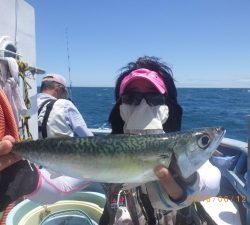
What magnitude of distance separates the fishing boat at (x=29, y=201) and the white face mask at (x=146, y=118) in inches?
46.0

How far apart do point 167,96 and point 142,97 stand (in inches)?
7.8

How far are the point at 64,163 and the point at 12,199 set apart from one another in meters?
0.35

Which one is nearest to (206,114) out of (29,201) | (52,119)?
(52,119)

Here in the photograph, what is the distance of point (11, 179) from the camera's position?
1.82 metres

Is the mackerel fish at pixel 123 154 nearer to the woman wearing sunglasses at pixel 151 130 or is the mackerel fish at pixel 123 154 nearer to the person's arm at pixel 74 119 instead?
the woman wearing sunglasses at pixel 151 130

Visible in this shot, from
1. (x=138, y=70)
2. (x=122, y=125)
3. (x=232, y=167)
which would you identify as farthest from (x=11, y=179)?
(x=232, y=167)

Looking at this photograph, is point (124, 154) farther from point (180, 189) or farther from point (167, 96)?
point (167, 96)

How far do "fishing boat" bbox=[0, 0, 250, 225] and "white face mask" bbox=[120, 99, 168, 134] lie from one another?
1169 millimetres

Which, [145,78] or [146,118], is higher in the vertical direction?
[145,78]

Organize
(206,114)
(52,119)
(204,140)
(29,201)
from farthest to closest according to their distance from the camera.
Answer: (206,114), (52,119), (29,201), (204,140)

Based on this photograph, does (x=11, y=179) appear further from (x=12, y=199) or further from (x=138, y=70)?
(x=138, y=70)

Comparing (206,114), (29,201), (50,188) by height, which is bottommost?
(206,114)

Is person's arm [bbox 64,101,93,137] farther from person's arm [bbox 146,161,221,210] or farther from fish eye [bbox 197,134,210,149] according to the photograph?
fish eye [bbox 197,134,210,149]

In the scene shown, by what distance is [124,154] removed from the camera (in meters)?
1.75
